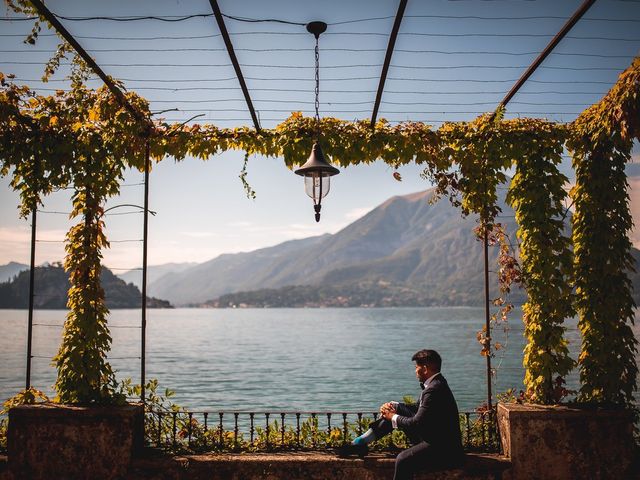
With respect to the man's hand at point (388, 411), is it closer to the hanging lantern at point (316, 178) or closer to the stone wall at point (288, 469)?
the stone wall at point (288, 469)

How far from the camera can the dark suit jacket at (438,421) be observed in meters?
5.11

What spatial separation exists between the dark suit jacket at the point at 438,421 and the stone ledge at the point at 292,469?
0.94 meters

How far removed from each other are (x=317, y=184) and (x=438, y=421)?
9.10 feet

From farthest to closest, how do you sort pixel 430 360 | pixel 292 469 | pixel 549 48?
pixel 292 469
pixel 549 48
pixel 430 360

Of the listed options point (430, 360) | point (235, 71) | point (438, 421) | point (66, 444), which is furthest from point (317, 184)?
point (66, 444)

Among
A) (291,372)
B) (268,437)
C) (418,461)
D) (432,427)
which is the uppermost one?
(432,427)

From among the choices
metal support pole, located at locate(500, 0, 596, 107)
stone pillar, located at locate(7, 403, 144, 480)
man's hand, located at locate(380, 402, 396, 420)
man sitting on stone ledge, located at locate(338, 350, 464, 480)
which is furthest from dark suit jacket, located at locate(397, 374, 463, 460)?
metal support pole, located at locate(500, 0, 596, 107)

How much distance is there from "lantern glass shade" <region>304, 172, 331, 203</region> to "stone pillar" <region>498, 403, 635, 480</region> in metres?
3.34

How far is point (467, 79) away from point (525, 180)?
1523 mm

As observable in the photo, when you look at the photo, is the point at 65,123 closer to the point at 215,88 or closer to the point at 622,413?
the point at 215,88

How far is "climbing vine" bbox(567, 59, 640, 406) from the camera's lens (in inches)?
253

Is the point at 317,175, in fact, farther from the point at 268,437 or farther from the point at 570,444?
the point at 570,444

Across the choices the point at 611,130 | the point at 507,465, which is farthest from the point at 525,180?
the point at 507,465

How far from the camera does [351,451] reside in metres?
5.96
